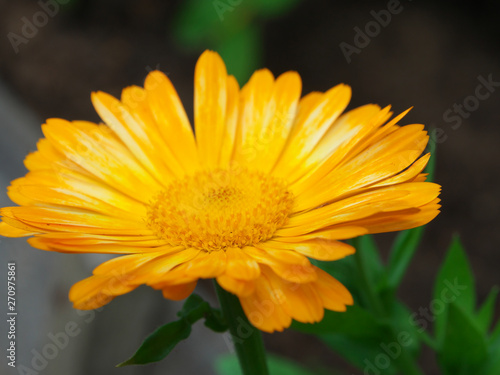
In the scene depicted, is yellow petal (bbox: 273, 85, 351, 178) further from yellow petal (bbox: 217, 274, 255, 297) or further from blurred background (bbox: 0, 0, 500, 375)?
blurred background (bbox: 0, 0, 500, 375)

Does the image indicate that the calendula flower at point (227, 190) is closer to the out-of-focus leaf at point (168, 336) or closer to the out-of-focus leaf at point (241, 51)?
the out-of-focus leaf at point (168, 336)

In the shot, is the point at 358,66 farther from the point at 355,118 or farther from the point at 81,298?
the point at 81,298

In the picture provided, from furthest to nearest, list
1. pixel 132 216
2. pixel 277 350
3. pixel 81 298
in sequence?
pixel 277 350 < pixel 132 216 < pixel 81 298

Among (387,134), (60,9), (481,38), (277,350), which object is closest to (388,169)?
(387,134)

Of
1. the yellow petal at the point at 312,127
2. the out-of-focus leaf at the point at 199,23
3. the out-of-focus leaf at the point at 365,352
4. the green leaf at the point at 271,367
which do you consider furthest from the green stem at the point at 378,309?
the out-of-focus leaf at the point at 199,23

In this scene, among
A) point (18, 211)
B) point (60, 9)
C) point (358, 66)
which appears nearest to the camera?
point (18, 211)

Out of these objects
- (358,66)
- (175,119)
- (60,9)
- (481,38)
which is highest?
(60,9)
